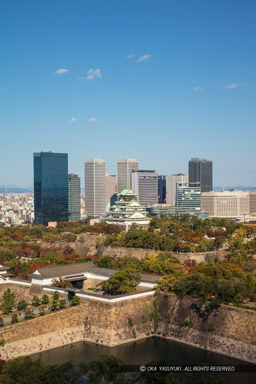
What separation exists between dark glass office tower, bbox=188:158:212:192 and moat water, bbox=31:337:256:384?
5544 inches

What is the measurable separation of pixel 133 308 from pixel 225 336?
6.01 meters

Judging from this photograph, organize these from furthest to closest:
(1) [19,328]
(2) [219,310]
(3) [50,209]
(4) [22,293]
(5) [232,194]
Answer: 1. (5) [232,194]
2. (3) [50,209]
3. (4) [22,293]
4. (2) [219,310]
5. (1) [19,328]

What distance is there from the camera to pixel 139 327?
106 ft

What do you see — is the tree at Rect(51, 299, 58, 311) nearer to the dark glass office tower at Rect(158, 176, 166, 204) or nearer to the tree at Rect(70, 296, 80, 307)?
the tree at Rect(70, 296, 80, 307)

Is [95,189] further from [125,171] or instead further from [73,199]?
[73,199]

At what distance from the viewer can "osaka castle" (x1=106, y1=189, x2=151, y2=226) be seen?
6250 centimetres

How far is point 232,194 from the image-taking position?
472 feet

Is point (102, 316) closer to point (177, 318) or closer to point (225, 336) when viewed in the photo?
point (177, 318)

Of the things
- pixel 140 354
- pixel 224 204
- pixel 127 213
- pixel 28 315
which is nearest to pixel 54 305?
pixel 28 315

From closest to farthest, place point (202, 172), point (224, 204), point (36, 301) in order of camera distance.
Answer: point (36, 301)
point (224, 204)
point (202, 172)

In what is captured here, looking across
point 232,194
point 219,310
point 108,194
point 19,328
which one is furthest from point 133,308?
point 108,194

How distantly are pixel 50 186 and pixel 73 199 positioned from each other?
1242 centimetres

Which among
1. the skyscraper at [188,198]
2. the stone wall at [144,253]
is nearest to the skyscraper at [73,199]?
the skyscraper at [188,198]

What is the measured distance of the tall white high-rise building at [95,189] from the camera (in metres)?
149
